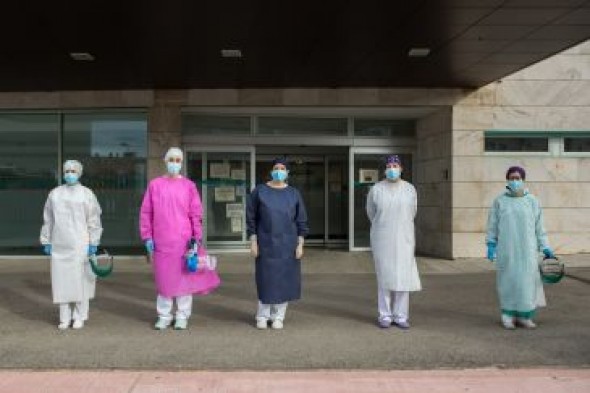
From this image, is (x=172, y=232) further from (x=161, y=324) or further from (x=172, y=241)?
(x=161, y=324)

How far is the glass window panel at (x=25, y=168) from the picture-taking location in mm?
14188

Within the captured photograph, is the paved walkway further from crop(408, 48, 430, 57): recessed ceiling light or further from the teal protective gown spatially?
crop(408, 48, 430, 57): recessed ceiling light

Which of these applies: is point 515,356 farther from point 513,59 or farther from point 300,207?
point 513,59

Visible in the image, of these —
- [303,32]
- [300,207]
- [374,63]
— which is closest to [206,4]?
[303,32]

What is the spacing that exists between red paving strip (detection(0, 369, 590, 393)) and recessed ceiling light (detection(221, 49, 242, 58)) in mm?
6098

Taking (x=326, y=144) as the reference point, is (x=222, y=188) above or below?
below

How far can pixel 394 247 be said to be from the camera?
23.9 feet

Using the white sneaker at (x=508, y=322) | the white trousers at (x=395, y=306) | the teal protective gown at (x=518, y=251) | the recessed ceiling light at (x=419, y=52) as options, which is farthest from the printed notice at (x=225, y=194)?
the white sneaker at (x=508, y=322)

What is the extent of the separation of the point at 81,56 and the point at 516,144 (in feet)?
25.9

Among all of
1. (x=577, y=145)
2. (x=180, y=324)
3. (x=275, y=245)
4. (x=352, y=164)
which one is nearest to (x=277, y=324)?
(x=275, y=245)

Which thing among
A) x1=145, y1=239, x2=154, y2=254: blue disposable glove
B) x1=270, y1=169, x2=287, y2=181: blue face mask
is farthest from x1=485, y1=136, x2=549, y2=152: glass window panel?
x1=145, y1=239, x2=154, y2=254: blue disposable glove

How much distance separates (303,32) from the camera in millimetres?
9609

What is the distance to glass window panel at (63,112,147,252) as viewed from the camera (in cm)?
1411

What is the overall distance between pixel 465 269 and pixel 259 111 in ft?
16.7
